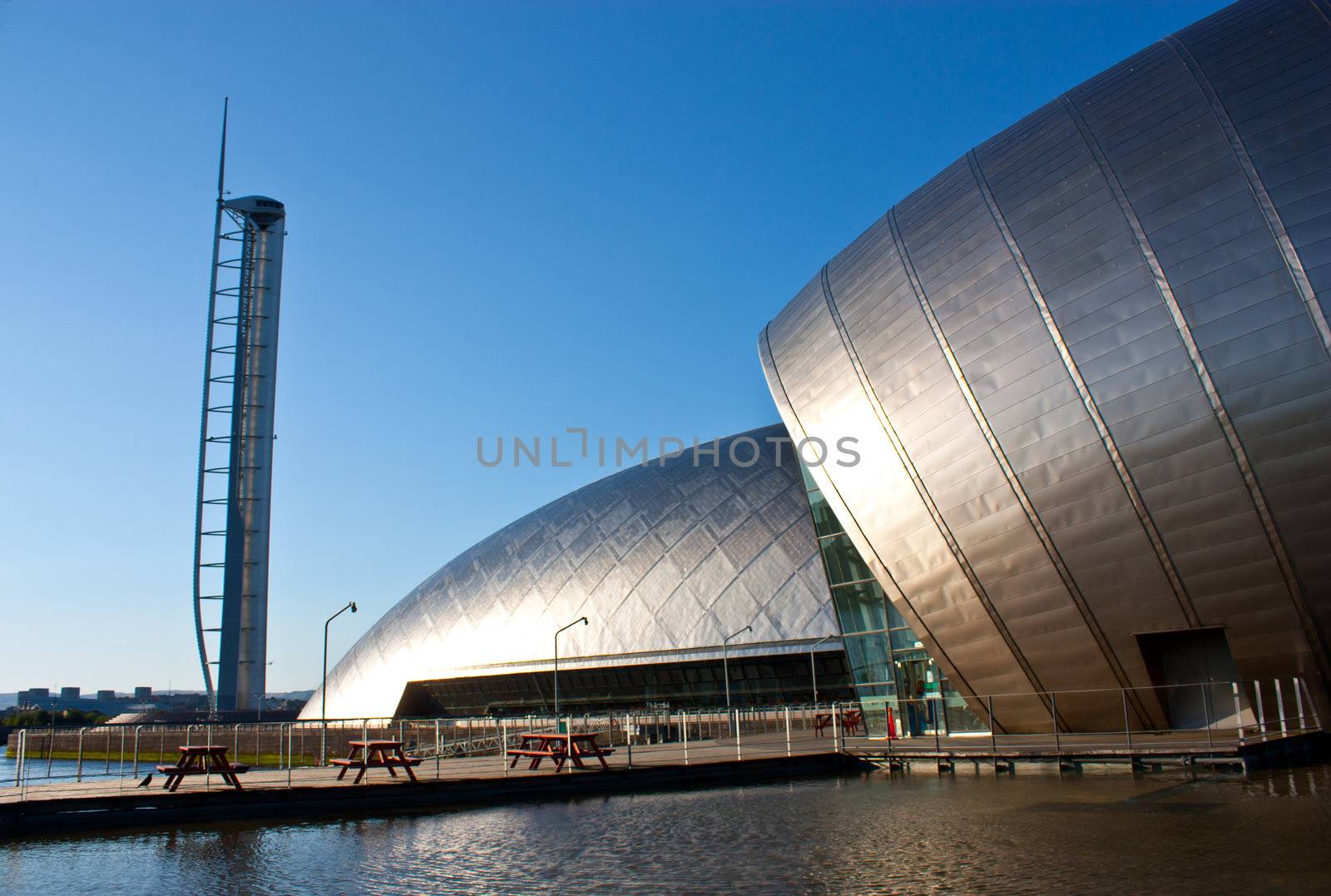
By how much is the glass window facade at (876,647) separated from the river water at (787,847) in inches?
344

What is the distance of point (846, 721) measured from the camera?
32.0m

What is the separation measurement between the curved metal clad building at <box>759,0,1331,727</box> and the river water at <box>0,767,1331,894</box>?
4065 mm

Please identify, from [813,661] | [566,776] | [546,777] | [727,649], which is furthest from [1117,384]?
[727,649]

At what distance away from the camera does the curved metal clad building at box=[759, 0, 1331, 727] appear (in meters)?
18.4

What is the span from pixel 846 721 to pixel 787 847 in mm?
20687

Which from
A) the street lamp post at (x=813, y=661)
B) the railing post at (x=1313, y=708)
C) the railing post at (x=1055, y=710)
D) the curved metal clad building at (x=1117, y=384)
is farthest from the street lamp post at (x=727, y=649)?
the railing post at (x=1313, y=708)

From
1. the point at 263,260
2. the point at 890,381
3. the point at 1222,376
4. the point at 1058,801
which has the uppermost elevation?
the point at 263,260

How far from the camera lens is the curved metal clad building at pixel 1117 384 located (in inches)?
725

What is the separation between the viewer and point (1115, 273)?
2000 cm

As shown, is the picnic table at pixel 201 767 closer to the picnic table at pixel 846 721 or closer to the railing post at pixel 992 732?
the railing post at pixel 992 732

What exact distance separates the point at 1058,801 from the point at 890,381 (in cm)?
1071

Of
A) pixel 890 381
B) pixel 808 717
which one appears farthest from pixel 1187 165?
pixel 808 717

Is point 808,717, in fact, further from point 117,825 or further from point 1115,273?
point 117,825

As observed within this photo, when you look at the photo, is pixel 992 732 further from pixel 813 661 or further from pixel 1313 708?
pixel 813 661
